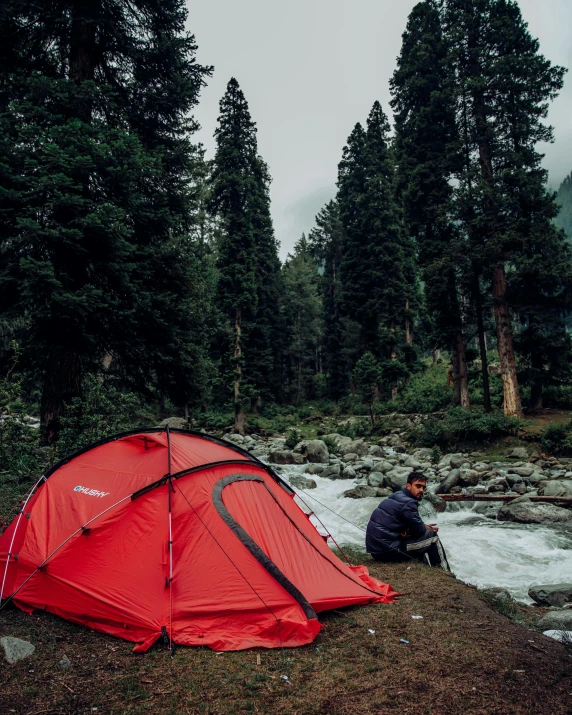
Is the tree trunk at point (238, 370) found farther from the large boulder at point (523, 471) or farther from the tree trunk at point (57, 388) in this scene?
the tree trunk at point (57, 388)

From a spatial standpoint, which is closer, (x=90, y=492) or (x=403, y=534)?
(x=90, y=492)

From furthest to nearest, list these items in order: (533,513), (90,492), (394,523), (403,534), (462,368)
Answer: (462,368) → (533,513) → (403,534) → (394,523) → (90,492)

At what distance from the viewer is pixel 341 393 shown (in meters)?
36.0

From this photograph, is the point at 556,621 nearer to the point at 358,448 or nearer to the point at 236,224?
the point at 358,448

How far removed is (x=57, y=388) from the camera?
9828 millimetres

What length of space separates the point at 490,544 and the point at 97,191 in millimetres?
9956

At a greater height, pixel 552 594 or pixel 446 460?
pixel 552 594

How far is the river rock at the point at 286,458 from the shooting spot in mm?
17094

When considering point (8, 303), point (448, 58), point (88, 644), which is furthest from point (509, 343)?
point (88, 644)

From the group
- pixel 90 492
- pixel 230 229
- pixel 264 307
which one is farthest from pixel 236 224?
pixel 90 492

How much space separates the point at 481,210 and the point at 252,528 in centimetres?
1793

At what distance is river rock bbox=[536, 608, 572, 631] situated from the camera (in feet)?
14.5

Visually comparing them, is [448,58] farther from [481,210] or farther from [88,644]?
[88,644]

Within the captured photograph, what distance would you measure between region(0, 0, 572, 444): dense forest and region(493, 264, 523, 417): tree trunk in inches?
3.1
